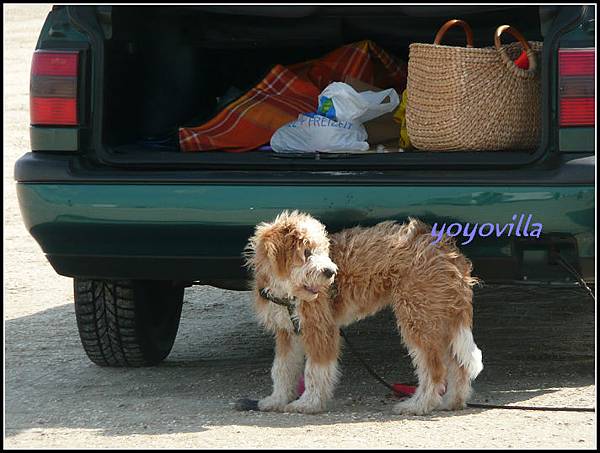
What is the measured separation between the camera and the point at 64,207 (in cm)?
Answer: 476

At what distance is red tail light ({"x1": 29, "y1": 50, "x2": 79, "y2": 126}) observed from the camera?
4883 millimetres

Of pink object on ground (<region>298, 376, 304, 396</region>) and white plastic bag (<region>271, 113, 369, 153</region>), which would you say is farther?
white plastic bag (<region>271, 113, 369, 153</region>)

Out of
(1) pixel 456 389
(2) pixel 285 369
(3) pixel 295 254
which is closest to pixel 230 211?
(3) pixel 295 254

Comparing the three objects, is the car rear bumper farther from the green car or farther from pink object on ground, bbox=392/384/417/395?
pink object on ground, bbox=392/384/417/395

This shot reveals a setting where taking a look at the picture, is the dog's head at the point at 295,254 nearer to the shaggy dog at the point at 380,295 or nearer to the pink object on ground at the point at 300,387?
the shaggy dog at the point at 380,295

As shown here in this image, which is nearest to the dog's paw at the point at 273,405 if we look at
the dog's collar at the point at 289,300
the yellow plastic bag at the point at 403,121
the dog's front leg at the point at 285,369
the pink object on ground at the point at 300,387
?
the dog's front leg at the point at 285,369


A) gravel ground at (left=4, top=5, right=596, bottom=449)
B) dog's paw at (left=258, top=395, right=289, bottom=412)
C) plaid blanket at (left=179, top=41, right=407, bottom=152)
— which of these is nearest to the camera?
gravel ground at (left=4, top=5, right=596, bottom=449)

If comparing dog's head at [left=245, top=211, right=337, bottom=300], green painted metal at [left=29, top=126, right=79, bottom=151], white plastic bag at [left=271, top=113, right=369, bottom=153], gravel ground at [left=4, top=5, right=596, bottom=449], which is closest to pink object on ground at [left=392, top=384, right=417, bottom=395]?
gravel ground at [left=4, top=5, right=596, bottom=449]

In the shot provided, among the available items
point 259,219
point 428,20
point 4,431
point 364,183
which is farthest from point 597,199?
point 4,431

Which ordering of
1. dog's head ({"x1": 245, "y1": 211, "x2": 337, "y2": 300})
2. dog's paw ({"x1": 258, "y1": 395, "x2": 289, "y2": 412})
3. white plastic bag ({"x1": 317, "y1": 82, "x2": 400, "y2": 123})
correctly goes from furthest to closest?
1. white plastic bag ({"x1": 317, "y1": 82, "x2": 400, "y2": 123})
2. dog's paw ({"x1": 258, "y1": 395, "x2": 289, "y2": 412})
3. dog's head ({"x1": 245, "y1": 211, "x2": 337, "y2": 300})

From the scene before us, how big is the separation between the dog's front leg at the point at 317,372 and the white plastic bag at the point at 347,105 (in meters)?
1.20

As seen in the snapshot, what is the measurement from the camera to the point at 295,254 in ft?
14.8

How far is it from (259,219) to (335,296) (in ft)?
1.36

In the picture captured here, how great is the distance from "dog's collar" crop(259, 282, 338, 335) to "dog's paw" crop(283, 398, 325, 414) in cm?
27
